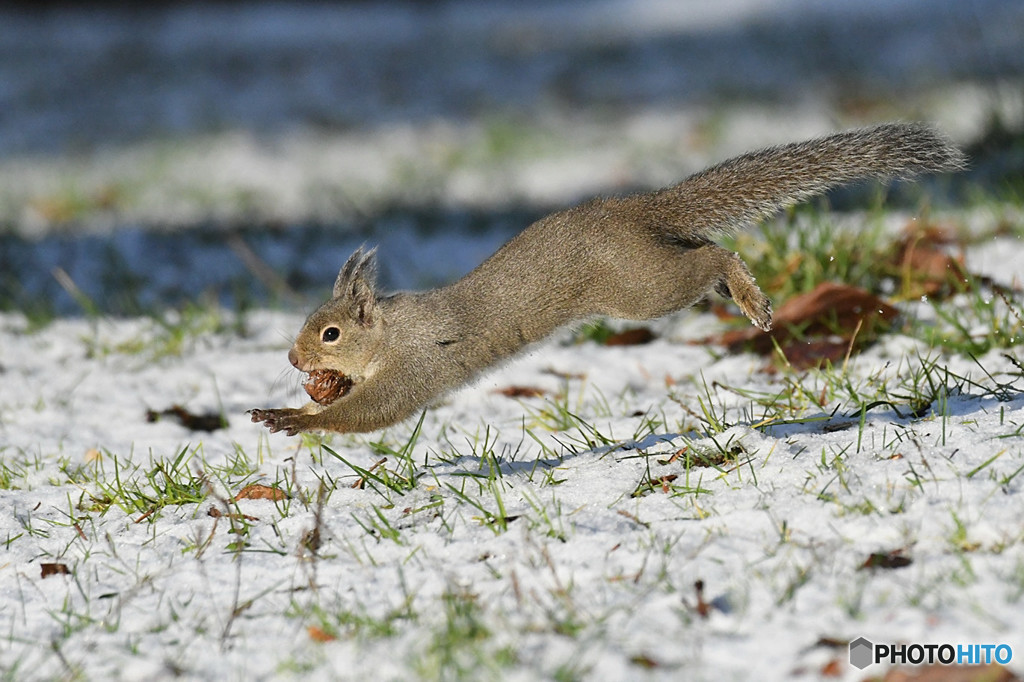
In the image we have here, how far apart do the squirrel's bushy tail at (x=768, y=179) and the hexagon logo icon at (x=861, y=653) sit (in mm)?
1607

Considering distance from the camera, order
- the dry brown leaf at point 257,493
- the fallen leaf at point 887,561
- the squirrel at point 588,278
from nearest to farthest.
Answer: the fallen leaf at point 887,561
the dry brown leaf at point 257,493
the squirrel at point 588,278

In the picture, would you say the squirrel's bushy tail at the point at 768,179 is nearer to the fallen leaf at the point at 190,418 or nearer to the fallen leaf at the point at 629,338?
the fallen leaf at the point at 629,338

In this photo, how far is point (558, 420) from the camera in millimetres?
3100

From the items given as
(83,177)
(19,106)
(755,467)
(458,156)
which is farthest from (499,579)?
(19,106)

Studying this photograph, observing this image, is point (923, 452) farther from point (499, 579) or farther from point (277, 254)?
point (277, 254)

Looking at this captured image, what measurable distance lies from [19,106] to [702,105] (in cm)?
598

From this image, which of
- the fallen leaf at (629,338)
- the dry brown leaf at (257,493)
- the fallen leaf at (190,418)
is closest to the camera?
the dry brown leaf at (257,493)

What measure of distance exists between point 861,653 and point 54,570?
1.71 meters

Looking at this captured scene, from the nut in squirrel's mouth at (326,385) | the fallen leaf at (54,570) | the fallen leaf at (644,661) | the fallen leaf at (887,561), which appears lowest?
the fallen leaf at (644,661)

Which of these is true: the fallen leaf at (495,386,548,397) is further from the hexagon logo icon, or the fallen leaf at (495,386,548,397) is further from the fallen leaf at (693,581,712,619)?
the hexagon logo icon

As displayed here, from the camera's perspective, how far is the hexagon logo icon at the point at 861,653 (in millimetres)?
1830

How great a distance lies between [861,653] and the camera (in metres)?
1.85

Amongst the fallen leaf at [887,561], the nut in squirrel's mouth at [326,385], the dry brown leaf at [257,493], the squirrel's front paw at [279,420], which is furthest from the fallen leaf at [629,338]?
the fallen leaf at [887,561]

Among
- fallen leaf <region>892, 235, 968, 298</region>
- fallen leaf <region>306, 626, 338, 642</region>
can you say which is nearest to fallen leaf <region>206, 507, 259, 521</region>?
fallen leaf <region>306, 626, 338, 642</region>
